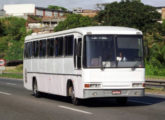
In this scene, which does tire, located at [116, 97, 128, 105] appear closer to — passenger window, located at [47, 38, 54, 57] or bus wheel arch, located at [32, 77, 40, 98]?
passenger window, located at [47, 38, 54, 57]

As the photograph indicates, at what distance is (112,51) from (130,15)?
246 ft

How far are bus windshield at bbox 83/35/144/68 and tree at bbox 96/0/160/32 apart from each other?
71886mm

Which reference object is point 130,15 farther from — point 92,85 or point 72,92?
point 92,85

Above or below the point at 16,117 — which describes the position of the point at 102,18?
above

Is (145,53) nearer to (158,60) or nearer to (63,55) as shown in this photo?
(63,55)

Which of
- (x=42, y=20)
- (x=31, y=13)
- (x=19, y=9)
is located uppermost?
(x=19, y=9)

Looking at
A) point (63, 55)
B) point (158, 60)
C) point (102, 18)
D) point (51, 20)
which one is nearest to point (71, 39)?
point (63, 55)

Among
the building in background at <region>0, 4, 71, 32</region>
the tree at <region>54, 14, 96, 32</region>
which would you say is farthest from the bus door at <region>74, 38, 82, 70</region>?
the building in background at <region>0, 4, 71, 32</region>

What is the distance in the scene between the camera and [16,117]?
47.1 ft

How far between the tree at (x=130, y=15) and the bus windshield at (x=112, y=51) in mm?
71886

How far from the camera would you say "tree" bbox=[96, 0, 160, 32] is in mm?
90312

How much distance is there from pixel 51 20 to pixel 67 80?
149m

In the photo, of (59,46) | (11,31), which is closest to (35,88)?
(59,46)

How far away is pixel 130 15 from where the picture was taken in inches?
3612
